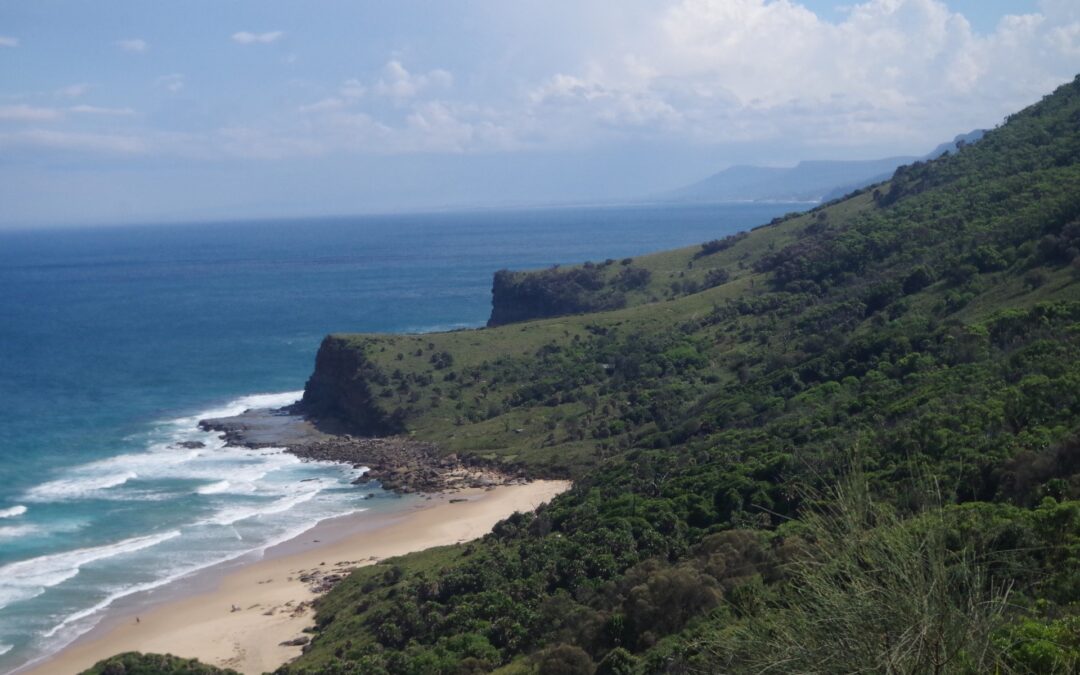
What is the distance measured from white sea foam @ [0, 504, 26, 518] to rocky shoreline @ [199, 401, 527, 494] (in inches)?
585

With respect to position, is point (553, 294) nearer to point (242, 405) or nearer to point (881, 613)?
point (242, 405)

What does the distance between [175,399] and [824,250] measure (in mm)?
53454

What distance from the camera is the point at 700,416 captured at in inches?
2076

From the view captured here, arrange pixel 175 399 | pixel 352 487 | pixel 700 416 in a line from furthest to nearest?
pixel 175 399
pixel 352 487
pixel 700 416

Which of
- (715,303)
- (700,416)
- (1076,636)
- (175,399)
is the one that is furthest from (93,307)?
(1076,636)

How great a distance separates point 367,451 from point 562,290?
128 feet

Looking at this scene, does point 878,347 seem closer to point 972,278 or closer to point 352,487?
point 972,278

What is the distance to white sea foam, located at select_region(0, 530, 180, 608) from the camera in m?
41.4

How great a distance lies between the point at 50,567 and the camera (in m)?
44.2

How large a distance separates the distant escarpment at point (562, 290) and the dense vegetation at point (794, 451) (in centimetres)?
425

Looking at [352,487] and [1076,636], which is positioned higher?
[1076,636]

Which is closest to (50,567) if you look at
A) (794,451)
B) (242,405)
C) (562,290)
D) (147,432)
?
(147,432)

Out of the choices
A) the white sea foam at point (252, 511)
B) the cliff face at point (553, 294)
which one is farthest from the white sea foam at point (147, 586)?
the cliff face at point (553, 294)

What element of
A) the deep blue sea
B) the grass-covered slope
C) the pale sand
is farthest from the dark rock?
the deep blue sea
